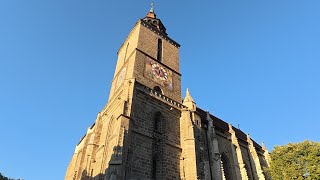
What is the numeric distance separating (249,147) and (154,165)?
13.4m

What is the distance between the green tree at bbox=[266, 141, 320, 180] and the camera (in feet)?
60.0

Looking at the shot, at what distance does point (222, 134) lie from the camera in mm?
22797

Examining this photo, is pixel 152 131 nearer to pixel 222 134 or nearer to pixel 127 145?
pixel 127 145

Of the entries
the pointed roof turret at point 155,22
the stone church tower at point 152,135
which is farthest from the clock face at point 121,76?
the pointed roof turret at point 155,22

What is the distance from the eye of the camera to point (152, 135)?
1662 centimetres

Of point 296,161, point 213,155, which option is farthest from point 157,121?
point 296,161

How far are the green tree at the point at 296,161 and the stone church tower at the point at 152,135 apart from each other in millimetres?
2795

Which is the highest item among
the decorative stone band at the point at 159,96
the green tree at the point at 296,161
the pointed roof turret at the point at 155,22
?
the pointed roof turret at the point at 155,22

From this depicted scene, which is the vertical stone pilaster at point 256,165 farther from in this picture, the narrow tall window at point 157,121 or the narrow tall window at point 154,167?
the narrow tall window at point 154,167

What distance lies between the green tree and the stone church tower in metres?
2.79

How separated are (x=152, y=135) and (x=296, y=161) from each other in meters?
11.9

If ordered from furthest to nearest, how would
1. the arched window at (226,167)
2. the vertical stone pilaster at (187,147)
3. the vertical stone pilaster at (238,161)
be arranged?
the arched window at (226,167) → the vertical stone pilaster at (238,161) → the vertical stone pilaster at (187,147)

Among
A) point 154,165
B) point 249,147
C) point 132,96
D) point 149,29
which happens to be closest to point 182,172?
point 154,165

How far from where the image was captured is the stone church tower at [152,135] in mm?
14953
